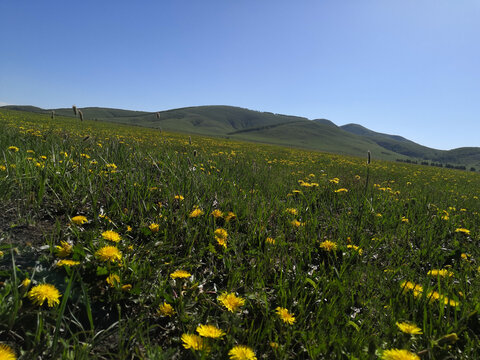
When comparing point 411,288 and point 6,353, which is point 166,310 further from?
point 411,288

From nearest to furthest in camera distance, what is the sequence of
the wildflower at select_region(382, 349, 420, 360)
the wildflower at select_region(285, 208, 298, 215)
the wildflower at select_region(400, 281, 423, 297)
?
1. the wildflower at select_region(382, 349, 420, 360)
2. the wildflower at select_region(400, 281, 423, 297)
3. the wildflower at select_region(285, 208, 298, 215)

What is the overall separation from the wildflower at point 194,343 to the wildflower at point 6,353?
681mm

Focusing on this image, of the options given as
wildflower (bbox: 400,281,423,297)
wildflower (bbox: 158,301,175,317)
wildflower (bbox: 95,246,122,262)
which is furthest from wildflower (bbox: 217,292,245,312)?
wildflower (bbox: 400,281,423,297)

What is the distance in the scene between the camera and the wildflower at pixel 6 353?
0.98m

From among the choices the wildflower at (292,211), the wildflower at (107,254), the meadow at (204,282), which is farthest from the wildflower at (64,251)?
the wildflower at (292,211)

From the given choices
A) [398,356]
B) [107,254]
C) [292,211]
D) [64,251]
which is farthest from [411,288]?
[64,251]

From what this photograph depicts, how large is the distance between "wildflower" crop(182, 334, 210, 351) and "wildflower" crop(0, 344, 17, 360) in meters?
0.68

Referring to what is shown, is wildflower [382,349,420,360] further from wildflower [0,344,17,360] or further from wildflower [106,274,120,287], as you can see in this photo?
wildflower [0,344,17,360]

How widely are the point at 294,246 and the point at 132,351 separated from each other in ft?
5.20

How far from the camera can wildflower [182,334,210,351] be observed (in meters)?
1.19

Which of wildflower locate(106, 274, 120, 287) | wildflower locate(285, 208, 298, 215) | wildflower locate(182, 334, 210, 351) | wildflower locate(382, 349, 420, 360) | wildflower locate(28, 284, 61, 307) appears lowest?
wildflower locate(182, 334, 210, 351)

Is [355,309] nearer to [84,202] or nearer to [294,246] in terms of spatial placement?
[294,246]

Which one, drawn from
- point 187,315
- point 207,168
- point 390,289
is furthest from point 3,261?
point 207,168

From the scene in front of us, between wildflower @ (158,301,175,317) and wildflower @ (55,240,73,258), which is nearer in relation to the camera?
wildflower @ (158,301,175,317)
